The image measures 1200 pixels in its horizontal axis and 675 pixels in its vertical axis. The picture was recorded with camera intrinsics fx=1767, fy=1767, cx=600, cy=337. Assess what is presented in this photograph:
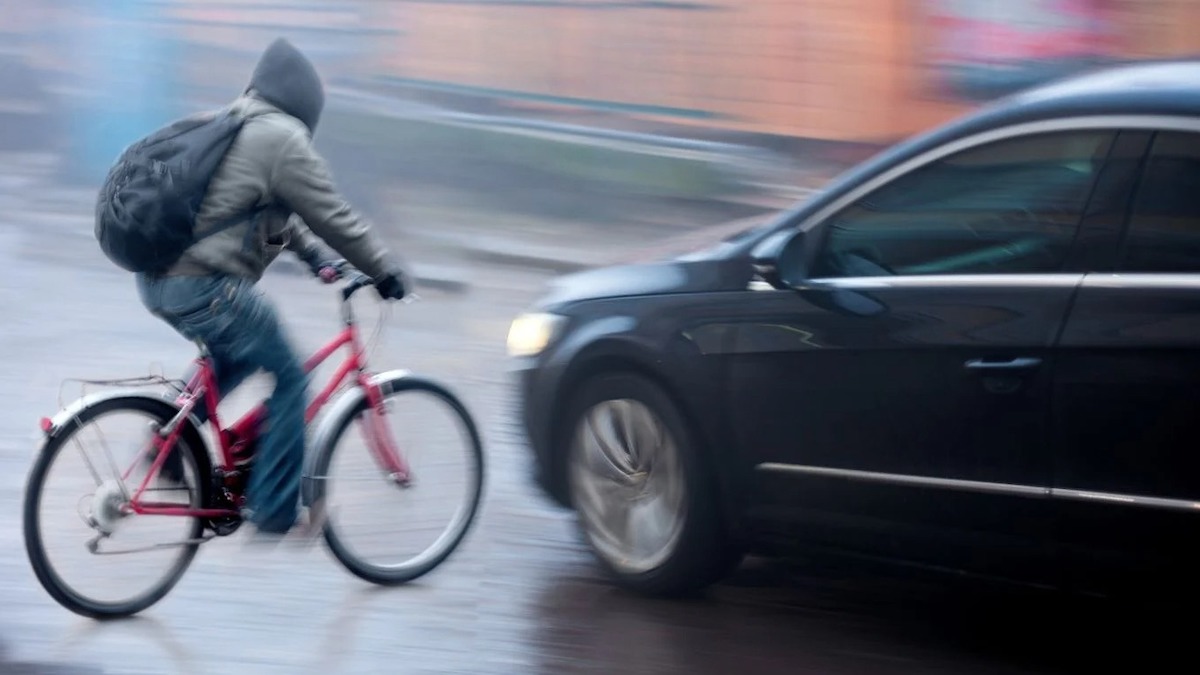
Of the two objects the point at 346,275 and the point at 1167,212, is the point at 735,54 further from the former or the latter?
the point at 1167,212

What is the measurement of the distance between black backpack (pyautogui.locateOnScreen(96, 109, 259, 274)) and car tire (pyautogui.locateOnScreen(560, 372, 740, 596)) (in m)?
1.41

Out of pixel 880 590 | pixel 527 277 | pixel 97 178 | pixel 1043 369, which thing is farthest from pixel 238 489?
pixel 97 178

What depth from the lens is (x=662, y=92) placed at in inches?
658

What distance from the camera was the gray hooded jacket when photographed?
529cm

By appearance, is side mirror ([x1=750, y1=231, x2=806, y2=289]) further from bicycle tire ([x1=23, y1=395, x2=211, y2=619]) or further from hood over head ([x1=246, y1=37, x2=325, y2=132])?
bicycle tire ([x1=23, y1=395, x2=211, y2=619])

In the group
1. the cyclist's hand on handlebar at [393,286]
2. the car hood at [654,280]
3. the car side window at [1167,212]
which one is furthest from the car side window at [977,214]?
the cyclist's hand on handlebar at [393,286]

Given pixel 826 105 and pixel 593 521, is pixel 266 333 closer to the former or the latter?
pixel 593 521

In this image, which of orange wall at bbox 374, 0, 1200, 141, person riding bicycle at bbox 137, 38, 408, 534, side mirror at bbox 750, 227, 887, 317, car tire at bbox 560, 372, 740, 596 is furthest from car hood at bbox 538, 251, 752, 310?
orange wall at bbox 374, 0, 1200, 141

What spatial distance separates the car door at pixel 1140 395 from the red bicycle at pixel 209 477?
85.4 inches

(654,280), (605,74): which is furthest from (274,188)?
(605,74)

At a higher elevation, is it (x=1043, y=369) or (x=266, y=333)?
(x=1043, y=369)

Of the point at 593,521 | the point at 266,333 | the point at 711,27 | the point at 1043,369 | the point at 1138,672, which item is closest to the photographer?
the point at 1043,369

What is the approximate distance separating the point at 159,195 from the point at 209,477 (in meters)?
0.92

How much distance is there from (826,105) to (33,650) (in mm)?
11025
